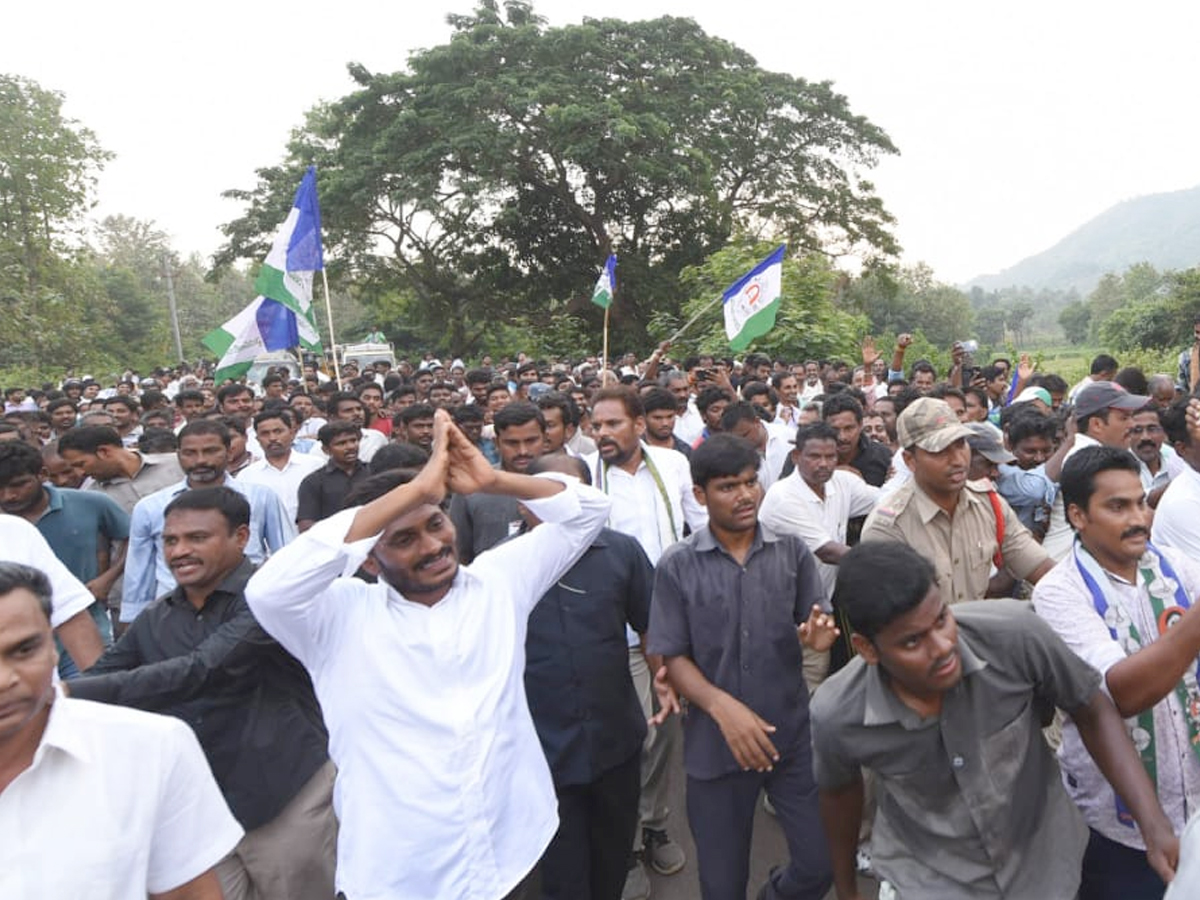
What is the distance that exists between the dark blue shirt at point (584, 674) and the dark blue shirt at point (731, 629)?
0.19 meters

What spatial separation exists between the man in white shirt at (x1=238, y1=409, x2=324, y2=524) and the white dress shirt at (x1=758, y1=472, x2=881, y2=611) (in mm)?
3277

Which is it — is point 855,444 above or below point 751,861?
above

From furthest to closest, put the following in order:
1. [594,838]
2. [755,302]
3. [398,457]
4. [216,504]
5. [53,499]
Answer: [755,302]
[53,499]
[398,457]
[594,838]
[216,504]

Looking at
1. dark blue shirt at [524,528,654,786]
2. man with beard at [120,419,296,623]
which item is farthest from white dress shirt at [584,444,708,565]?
man with beard at [120,419,296,623]

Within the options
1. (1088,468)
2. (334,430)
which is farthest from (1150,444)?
(334,430)

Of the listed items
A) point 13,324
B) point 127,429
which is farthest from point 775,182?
point 13,324

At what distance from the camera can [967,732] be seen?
6.08ft

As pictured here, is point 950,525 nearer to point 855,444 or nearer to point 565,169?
point 855,444

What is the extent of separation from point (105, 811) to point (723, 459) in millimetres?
1935

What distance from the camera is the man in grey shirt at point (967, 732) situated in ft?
5.93

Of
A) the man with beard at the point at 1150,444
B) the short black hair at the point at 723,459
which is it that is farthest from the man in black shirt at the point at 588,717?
the man with beard at the point at 1150,444

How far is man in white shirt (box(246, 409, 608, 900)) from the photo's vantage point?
1993 millimetres

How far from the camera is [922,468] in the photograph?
3.03 meters

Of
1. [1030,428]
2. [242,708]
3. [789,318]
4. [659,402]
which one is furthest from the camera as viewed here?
[789,318]
